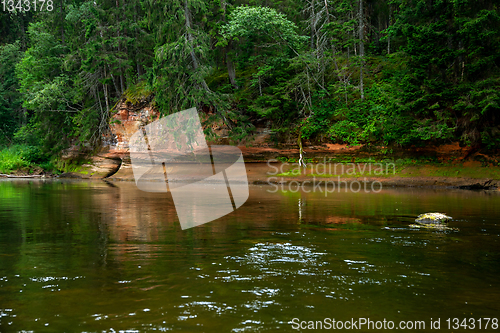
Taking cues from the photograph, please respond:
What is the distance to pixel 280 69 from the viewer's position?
29.1 m

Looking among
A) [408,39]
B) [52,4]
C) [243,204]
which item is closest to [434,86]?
[408,39]

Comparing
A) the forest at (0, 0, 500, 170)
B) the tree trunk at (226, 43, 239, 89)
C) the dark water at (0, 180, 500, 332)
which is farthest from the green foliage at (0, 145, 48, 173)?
the dark water at (0, 180, 500, 332)

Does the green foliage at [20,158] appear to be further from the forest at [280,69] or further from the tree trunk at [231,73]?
the tree trunk at [231,73]

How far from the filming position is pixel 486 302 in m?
4.59

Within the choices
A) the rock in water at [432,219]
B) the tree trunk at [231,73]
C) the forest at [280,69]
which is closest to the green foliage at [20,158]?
the forest at [280,69]

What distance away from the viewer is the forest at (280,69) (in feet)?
70.1

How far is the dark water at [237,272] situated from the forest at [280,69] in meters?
12.9

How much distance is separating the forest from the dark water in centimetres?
1291

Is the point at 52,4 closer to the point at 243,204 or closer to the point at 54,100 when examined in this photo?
the point at 54,100

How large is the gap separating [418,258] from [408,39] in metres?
18.8

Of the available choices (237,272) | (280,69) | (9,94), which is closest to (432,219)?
(237,272)

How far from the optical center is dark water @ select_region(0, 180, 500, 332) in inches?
165

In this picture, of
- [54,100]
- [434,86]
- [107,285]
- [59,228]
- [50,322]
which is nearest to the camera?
[50,322]

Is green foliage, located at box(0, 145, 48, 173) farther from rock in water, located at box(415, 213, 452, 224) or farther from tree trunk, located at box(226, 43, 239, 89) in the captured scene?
rock in water, located at box(415, 213, 452, 224)
